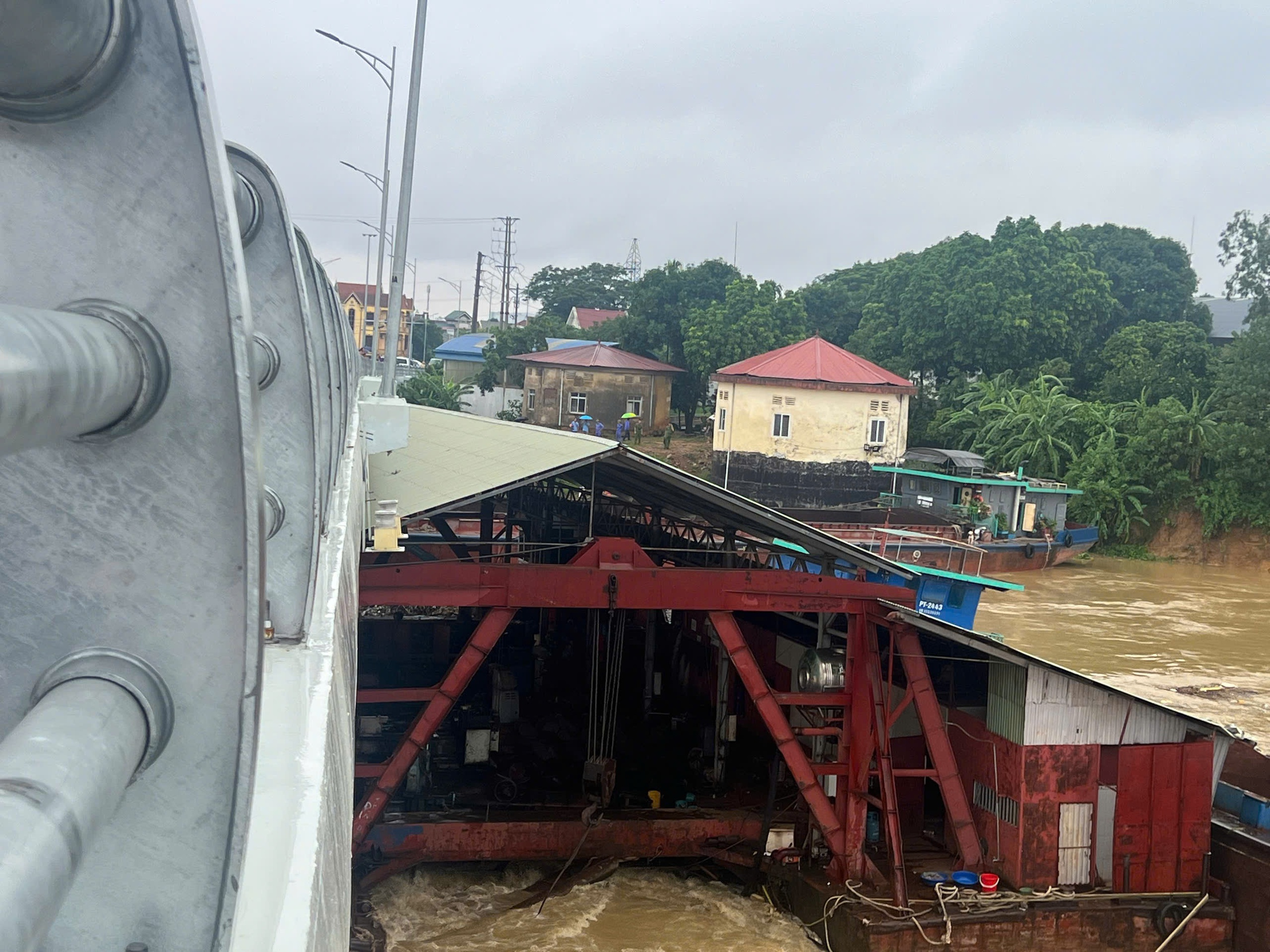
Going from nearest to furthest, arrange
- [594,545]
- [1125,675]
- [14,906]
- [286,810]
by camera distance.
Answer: [14,906]
[286,810]
[594,545]
[1125,675]

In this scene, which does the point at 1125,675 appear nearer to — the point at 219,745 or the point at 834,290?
the point at 219,745

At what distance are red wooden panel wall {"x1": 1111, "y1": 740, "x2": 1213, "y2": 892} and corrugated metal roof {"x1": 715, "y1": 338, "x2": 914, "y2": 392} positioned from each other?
938 inches

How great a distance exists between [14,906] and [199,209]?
717 millimetres

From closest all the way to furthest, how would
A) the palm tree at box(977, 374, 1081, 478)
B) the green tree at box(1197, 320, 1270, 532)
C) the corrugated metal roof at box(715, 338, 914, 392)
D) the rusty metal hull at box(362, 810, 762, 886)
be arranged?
the rusty metal hull at box(362, 810, 762, 886), the green tree at box(1197, 320, 1270, 532), the corrugated metal roof at box(715, 338, 914, 392), the palm tree at box(977, 374, 1081, 478)

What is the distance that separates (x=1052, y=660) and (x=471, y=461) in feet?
50.3

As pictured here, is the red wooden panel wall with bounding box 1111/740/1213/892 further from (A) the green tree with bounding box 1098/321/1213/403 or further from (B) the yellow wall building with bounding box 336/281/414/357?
(B) the yellow wall building with bounding box 336/281/414/357

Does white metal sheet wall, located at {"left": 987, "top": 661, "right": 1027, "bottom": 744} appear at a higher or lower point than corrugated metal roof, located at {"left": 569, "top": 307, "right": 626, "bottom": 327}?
lower

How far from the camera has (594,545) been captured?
1096 centimetres

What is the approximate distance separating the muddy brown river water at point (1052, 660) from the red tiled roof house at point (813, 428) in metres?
6.37

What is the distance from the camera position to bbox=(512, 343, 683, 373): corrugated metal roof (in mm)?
42938

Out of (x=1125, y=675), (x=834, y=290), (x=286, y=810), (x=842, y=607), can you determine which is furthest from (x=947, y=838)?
(x=834, y=290)

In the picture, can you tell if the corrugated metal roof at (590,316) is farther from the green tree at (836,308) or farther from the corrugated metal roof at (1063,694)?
the corrugated metal roof at (1063,694)

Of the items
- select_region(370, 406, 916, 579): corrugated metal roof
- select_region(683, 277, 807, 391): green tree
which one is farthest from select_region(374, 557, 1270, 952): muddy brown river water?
select_region(683, 277, 807, 391): green tree

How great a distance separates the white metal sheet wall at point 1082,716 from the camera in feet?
36.6
